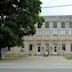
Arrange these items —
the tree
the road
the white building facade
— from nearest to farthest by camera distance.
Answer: the road → the tree → the white building facade

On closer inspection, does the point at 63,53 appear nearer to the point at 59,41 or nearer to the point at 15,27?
the point at 59,41

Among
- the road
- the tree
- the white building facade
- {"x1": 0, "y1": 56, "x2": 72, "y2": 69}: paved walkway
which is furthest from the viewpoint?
the white building facade

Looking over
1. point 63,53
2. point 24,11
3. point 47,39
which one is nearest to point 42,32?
point 47,39

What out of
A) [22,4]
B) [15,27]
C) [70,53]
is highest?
[22,4]

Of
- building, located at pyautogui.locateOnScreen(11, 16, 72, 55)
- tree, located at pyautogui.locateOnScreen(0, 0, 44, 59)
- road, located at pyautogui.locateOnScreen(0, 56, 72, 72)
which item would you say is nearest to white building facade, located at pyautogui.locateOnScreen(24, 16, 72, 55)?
building, located at pyautogui.locateOnScreen(11, 16, 72, 55)

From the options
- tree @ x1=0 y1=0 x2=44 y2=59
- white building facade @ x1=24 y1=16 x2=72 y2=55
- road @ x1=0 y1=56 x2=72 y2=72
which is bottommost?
white building facade @ x1=24 y1=16 x2=72 y2=55

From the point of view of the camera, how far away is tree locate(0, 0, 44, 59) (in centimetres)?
4100

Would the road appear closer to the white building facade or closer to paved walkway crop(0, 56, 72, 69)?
paved walkway crop(0, 56, 72, 69)

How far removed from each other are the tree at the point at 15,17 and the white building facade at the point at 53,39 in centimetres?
2748

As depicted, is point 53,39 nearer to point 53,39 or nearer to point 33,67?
point 53,39

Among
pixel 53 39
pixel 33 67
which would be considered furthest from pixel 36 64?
pixel 53 39

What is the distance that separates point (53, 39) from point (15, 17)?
2971 cm

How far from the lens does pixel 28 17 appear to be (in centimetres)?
4197

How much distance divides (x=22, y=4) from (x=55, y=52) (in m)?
30.9
